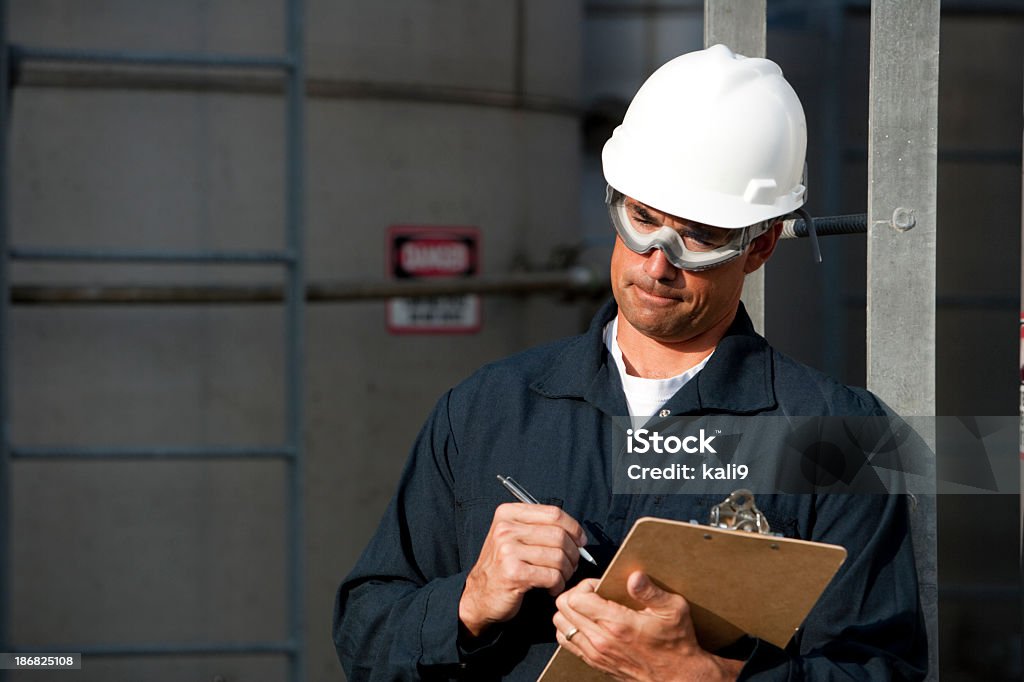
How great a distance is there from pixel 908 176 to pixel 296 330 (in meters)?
1.94

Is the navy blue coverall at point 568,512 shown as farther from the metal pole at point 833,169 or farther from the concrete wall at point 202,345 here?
the metal pole at point 833,169

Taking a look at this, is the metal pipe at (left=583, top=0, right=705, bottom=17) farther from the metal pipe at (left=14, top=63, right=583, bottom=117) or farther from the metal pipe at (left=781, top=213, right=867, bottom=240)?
the metal pipe at (left=781, top=213, right=867, bottom=240)

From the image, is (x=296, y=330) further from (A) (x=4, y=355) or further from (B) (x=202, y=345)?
(A) (x=4, y=355)

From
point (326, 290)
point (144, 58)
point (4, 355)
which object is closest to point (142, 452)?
point (4, 355)

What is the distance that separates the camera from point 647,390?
73.5 inches

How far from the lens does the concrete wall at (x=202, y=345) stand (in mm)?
3611

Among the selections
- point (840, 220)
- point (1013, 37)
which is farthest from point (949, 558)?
point (840, 220)

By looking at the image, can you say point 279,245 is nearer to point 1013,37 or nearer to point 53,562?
point 53,562

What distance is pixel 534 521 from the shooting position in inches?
63.1

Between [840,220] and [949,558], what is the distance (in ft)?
10.1

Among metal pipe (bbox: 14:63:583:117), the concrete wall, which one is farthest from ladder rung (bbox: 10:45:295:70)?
the concrete wall

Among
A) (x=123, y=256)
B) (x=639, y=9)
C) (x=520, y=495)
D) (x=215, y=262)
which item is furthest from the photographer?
(x=639, y=9)

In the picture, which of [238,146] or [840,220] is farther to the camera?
[238,146]

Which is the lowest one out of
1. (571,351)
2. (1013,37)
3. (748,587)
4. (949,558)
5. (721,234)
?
(949,558)
